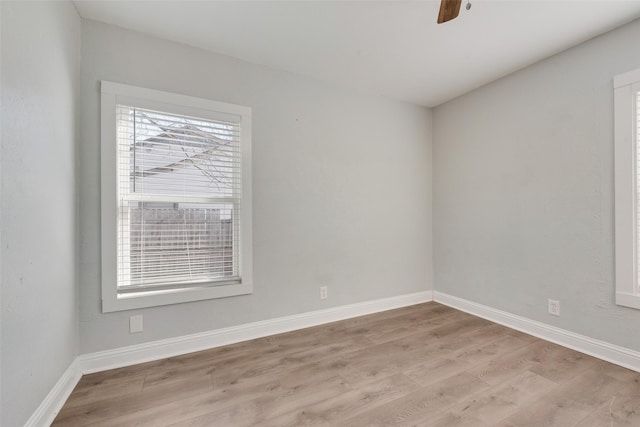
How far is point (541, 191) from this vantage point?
8.61 ft

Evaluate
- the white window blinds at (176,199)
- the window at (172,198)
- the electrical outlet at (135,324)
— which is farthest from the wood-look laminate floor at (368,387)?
the white window blinds at (176,199)

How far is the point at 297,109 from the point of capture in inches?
112

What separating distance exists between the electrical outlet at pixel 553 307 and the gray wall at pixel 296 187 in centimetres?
135

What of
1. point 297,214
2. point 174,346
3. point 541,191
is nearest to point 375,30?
point 297,214

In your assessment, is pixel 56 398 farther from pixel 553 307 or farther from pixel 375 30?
pixel 553 307

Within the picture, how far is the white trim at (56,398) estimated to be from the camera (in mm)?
1454

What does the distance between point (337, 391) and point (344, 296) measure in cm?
133

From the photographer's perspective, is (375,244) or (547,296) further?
(375,244)

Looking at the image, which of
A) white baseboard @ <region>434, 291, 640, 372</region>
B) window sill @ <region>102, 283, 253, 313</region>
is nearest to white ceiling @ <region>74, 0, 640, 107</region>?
window sill @ <region>102, 283, 253, 313</region>

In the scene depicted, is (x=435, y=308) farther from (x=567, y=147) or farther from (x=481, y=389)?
(x=567, y=147)

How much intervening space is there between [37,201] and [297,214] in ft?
6.11

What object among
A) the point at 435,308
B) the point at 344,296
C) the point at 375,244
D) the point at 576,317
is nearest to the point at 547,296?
the point at 576,317

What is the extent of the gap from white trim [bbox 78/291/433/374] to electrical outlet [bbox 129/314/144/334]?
0.12 meters

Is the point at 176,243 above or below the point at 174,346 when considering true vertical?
above
